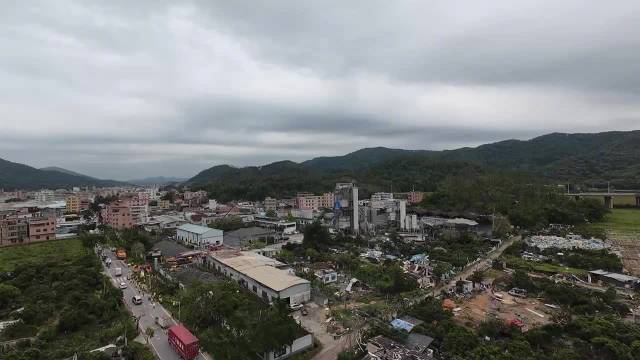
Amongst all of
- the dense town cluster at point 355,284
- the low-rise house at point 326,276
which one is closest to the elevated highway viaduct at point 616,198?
the dense town cluster at point 355,284

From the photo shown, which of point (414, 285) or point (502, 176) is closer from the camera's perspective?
point (414, 285)

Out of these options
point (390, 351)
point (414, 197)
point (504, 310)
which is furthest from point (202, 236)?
point (414, 197)

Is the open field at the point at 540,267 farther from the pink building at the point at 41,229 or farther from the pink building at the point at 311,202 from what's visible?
the pink building at the point at 41,229

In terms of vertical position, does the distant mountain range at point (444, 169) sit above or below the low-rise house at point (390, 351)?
above

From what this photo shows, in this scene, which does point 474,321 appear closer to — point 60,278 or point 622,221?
point 60,278

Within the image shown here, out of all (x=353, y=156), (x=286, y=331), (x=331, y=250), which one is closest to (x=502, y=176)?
(x=331, y=250)

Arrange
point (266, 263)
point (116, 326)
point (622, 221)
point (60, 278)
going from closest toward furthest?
point (116, 326) → point (60, 278) → point (266, 263) → point (622, 221)

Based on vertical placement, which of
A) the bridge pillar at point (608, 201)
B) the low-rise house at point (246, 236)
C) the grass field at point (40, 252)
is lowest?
the low-rise house at point (246, 236)
